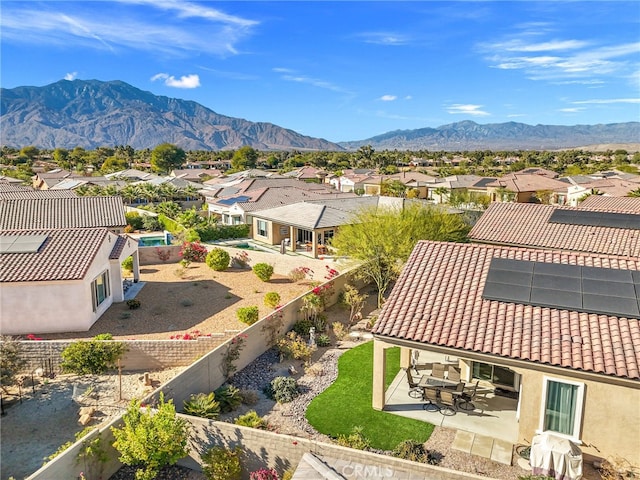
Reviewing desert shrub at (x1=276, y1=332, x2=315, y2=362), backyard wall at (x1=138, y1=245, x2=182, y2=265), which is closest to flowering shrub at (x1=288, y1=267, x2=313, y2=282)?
backyard wall at (x1=138, y1=245, x2=182, y2=265)

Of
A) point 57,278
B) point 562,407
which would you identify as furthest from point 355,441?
point 57,278

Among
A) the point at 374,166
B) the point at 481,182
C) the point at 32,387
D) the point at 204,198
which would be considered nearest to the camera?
the point at 32,387

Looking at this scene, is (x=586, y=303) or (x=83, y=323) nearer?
(x=586, y=303)

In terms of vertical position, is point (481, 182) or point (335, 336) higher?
point (481, 182)

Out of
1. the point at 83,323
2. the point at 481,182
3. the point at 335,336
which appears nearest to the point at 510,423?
the point at 335,336

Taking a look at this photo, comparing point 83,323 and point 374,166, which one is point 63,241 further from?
point 374,166

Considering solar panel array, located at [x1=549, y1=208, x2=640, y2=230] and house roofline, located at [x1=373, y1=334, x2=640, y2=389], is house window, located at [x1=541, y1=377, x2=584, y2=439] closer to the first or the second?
house roofline, located at [x1=373, y1=334, x2=640, y2=389]
